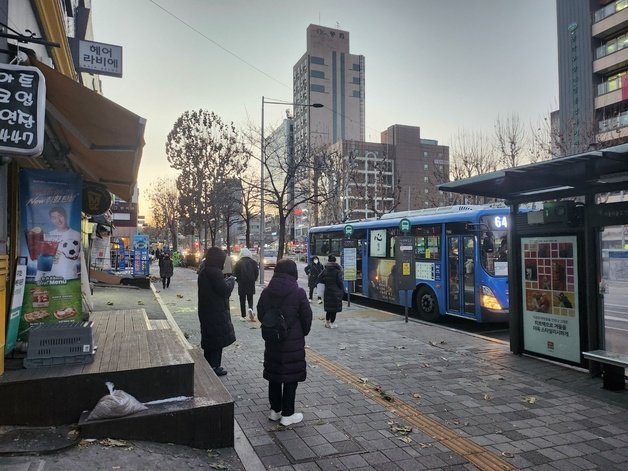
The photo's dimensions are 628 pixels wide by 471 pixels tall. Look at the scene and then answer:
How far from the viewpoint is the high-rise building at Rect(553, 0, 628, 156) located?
38062 millimetres

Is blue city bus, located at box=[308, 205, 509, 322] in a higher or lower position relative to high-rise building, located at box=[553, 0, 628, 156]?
lower

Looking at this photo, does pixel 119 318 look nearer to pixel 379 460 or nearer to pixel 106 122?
pixel 106 122

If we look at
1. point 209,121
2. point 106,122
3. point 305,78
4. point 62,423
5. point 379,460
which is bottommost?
point 379,460

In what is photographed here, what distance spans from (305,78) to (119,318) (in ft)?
420

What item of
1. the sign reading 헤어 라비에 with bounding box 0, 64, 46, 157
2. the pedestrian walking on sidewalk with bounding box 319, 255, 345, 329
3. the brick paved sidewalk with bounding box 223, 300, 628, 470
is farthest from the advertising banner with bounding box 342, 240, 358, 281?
the sign reading 헤어 라비에 with bounding box 0, 64, 46, 157

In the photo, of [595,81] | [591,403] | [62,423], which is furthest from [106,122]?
[595,81]

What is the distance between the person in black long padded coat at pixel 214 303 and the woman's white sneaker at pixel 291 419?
173cm

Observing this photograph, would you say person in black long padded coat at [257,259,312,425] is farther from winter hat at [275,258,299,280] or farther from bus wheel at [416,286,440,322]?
bus wheel at [416,286,440,322]

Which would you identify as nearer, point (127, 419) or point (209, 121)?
point (127, 419)

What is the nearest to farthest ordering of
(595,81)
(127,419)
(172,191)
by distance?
(127,419), (595,81), (172,191)

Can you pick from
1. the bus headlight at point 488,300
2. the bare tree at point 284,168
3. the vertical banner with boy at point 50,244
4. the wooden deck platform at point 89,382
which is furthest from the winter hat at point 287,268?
the bare tree at point 284,168

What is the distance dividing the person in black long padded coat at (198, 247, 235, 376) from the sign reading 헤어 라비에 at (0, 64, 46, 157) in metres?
2.93

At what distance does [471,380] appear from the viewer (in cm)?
662

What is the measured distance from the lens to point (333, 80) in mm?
128375
